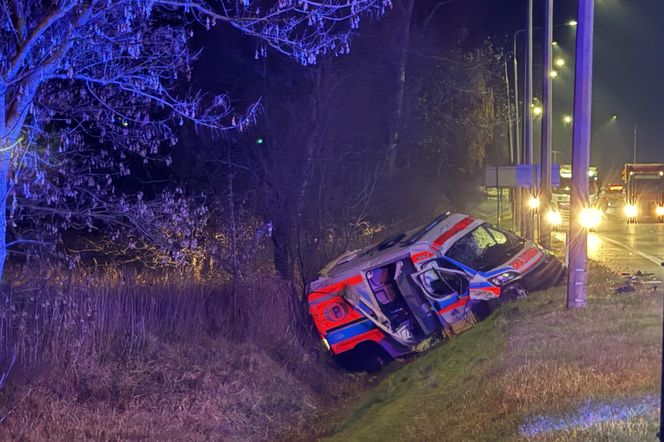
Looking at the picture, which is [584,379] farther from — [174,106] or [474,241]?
[474,241]

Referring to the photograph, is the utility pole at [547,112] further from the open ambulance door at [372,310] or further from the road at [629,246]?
the open ambulance door at [372,310]

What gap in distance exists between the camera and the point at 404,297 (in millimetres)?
10750

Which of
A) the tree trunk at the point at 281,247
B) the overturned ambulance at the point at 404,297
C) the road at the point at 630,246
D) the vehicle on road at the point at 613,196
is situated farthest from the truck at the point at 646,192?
the overturned ambulance at the point at 404,297

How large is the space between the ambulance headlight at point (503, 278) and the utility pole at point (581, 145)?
1592 millimetres

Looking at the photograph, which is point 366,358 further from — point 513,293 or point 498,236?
point 498,236

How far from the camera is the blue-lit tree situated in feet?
21.3

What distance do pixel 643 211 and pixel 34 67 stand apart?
33.9m

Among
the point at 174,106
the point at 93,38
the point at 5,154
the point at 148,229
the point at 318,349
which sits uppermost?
the point at 93,38

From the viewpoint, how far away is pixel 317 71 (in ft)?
58.1

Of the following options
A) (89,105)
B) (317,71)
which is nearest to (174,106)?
(89,105)

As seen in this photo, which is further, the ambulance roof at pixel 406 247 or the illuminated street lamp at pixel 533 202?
the illuminated street lamp at pixel 533 202

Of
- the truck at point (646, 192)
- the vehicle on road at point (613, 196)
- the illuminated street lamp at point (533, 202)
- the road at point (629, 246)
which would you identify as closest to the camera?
the road at point (629, 246)

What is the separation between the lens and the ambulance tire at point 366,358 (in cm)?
1098

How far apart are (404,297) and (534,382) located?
4.66m
